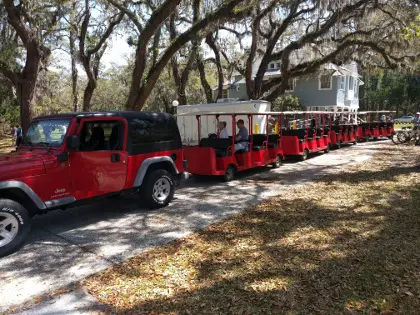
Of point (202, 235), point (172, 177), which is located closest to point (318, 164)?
point (172, 177)

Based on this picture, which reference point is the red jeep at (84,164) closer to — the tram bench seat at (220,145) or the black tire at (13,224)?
the black tire at (13,224)

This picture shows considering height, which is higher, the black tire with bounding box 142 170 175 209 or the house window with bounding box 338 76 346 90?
the house window with bounding box 338 76 346 90

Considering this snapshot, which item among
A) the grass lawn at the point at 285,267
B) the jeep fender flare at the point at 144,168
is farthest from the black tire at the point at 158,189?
the grass lawn at the point at 285,267

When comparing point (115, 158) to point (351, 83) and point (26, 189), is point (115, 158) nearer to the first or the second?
point (26, 189)

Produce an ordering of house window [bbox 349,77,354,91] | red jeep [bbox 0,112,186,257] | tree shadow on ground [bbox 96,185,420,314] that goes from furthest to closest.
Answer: house window [bbox 349,77,354,91] < red jeep [bbox 0,112,186,257] < tree shadow on ground [bbox 96,185,420,314]

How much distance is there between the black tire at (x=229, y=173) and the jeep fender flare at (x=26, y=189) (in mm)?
5215

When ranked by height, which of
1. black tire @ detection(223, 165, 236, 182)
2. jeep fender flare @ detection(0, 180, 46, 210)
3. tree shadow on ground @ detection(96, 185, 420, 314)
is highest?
jeep fender flare @ detection(0, 180, 46, 210)

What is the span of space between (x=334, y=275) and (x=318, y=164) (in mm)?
8455

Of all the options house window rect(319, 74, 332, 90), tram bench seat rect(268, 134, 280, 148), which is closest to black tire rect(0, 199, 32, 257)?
tram bench seat rect(268, 134, 280, 148)

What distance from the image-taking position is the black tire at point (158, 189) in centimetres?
652

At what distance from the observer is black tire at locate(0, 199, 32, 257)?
4.58m

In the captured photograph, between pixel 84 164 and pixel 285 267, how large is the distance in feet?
11.5

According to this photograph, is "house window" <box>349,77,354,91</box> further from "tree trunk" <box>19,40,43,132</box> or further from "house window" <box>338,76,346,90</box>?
"tree trunk" <box>19,40,43,132</box>

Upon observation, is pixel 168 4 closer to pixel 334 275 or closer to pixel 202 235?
pixel 202 235
